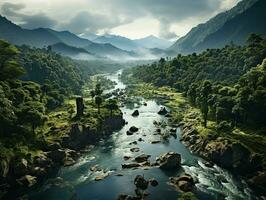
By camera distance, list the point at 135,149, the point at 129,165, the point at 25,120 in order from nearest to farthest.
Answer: the point at 129,165, the point at 25,120, the point at 135,149

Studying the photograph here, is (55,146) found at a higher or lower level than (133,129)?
lower

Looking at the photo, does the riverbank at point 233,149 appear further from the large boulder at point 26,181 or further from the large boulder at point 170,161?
the large boulder at point 26,181

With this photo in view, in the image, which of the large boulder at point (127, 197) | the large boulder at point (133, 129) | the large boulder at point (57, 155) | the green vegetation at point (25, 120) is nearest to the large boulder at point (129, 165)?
the large boulder at point (127, 197)

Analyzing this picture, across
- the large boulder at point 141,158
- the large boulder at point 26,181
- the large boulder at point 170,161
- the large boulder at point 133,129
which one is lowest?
the large boulder at point 26,181

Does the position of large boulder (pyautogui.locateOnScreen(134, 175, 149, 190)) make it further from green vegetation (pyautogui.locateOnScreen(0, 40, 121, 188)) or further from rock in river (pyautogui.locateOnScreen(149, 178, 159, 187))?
green vegetation (pyautogui.locateOnScreen(0, 40, 121, 188))

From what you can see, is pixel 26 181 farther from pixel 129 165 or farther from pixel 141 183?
pixel 141 183

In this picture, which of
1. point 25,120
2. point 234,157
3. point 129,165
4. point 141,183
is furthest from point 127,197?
point 25,120

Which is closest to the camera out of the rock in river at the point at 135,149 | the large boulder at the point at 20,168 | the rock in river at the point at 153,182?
the rock in river at the point at 153,182
